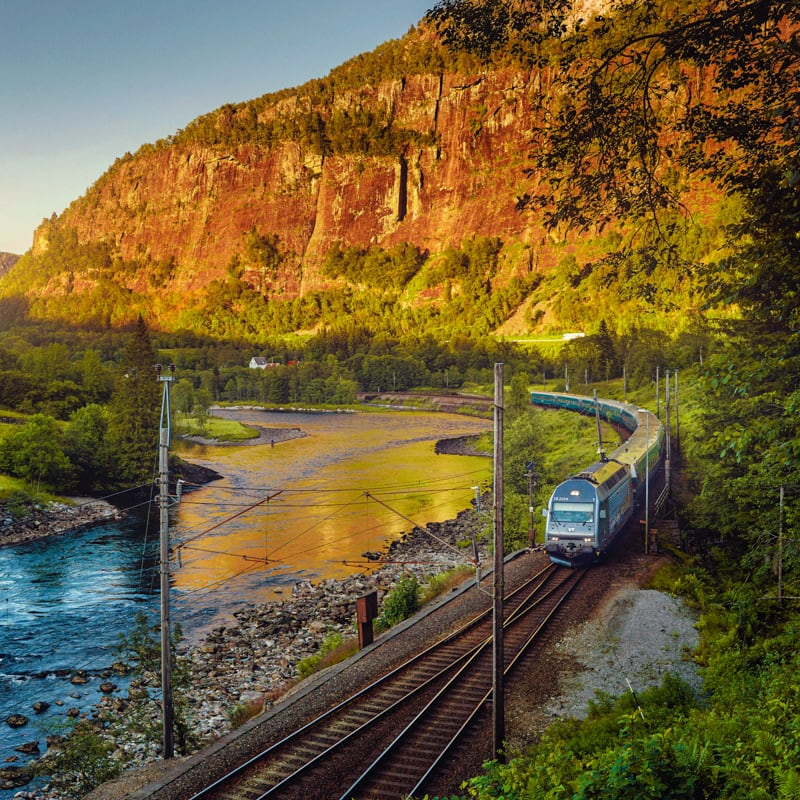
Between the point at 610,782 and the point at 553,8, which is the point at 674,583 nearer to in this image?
the point at 610,782

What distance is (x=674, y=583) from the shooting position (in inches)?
885

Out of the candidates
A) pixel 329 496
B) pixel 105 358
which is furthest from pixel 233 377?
pixel 329 496

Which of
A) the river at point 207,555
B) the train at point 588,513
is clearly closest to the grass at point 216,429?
the river at point 207,555

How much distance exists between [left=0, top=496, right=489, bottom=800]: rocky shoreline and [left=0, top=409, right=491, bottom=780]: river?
1.00 m

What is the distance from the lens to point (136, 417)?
2427 inches

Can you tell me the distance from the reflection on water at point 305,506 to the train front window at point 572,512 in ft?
18.8

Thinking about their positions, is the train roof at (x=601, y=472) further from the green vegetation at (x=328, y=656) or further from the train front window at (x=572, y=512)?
the green vegetation at (x=328, y=656)

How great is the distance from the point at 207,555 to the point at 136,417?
28.1m

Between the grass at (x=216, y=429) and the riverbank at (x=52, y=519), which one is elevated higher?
the grass at (x=216, y=429)

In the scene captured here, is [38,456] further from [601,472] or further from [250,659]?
[601,472]

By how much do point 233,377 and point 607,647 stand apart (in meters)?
138

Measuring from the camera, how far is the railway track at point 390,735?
482 inches

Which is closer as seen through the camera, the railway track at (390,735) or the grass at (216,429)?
the railway track at (390,735)

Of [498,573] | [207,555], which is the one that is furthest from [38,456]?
[498,573]
